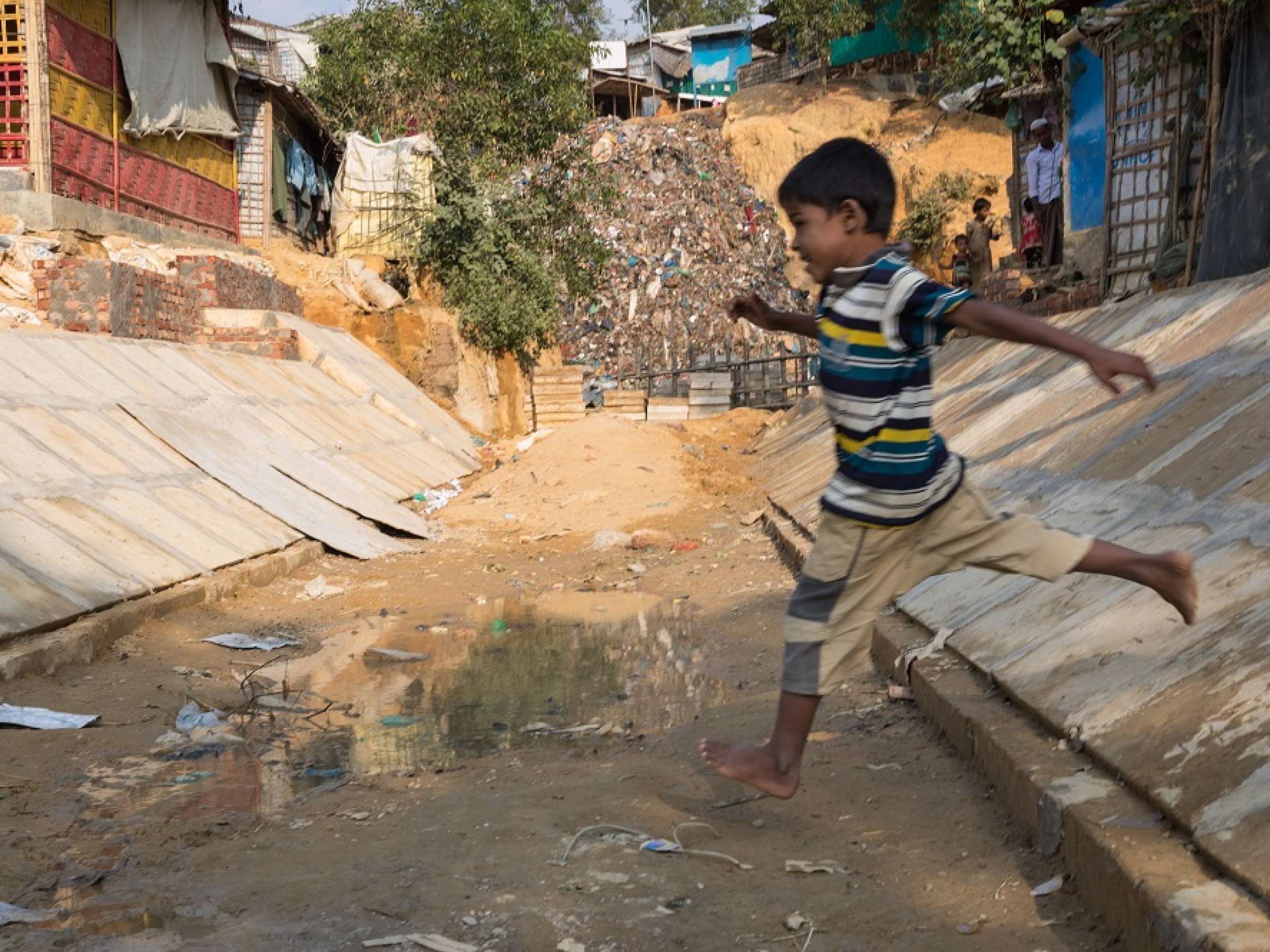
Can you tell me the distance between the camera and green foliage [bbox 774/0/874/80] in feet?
107

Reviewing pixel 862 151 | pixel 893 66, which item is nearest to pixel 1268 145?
pixel 862 151

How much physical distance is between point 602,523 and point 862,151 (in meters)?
7.66

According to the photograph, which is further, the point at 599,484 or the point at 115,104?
the point at 115,104

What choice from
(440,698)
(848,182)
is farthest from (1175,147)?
(848,182)

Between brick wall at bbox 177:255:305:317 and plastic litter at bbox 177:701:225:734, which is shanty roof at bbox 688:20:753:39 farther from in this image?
plastic litter at bbox 177:701:225:734

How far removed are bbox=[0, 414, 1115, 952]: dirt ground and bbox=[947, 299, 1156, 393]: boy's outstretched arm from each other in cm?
98

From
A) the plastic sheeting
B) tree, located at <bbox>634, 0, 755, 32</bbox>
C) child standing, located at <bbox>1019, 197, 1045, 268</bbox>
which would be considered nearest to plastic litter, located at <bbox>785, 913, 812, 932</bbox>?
the plastic sheeting

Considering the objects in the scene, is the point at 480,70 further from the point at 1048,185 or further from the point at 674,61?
the point at 674,61

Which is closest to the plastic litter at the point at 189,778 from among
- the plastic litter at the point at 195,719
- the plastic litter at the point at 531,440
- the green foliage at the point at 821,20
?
Result: the plastic litter at the point at 195,719

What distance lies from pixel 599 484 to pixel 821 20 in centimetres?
2574

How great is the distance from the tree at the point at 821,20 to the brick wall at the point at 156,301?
24200 millimetres

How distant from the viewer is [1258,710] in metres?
2.20

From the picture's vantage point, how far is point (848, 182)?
2.37 meters

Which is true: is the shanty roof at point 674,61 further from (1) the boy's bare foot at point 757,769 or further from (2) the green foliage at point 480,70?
(1) the boy's bare foot at point 757,769
